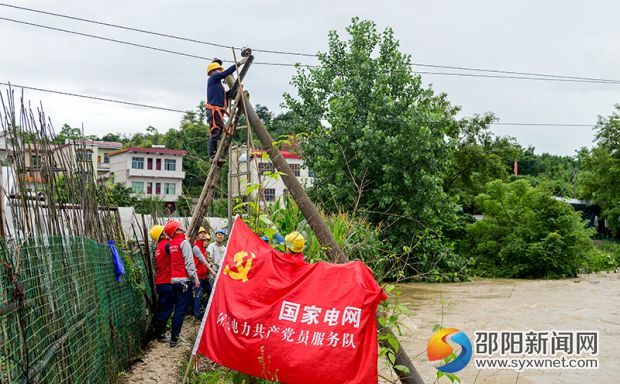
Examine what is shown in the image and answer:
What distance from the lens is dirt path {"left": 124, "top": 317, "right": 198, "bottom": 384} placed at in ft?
20.0

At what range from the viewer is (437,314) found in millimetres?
14672

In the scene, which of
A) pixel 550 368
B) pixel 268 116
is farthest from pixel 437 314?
pixel 268 116

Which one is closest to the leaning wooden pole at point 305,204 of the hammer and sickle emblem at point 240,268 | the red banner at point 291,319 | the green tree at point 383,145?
the red banner at point 291,319

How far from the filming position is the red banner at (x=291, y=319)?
4.94 m

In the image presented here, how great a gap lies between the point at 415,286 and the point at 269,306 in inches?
626

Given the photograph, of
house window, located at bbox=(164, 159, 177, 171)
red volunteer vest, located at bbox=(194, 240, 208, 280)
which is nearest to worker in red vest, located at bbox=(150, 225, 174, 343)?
red volunteer vest, located at bbox=(194, 240, 208, 280)

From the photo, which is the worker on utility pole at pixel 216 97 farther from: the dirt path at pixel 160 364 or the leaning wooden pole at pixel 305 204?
the dirt path at pixel 160 364

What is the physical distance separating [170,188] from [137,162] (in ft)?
12.0

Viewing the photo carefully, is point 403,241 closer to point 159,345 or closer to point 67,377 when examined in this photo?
point 159,345

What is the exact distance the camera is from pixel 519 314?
14875mm

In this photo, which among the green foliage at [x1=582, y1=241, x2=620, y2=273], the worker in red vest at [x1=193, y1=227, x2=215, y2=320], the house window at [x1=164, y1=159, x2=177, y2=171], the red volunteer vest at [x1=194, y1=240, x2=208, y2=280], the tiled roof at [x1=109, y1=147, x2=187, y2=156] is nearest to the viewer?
the worker in red vest at [x1=193, y1=227, x2=215, y2=320]

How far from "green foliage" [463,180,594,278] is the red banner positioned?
2009 centimetres

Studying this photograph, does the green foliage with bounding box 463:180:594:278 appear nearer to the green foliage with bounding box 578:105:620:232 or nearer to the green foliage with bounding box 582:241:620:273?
the green foliage with bounding box 582:241:620:273

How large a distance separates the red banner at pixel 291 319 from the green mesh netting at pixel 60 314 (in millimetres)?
923
